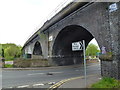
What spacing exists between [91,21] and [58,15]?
6093mm

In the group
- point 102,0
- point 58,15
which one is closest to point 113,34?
point 102,0

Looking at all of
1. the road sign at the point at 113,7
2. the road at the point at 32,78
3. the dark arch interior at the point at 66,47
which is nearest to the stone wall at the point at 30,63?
the dark arch interior at the point at 66,47

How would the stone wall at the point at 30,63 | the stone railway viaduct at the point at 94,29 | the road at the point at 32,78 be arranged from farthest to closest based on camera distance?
the stone wall at the point at 30,63 → the stone railway viaduct at the point at 94,29 → the road at the point at 32,78

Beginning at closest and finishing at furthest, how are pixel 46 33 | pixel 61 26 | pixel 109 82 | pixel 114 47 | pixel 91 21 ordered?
pixel 109 82
pixel 114 47
pixel 91 21
pixel 61 26
pixel 46 33

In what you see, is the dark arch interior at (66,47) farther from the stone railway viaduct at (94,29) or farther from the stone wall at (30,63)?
the stone wall at (30,63)

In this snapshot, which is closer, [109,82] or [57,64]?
[109,82]


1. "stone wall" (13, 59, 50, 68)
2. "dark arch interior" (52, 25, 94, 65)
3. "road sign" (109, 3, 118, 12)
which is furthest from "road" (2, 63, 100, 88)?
"dark arch interior" (52, 25, 94, 65)

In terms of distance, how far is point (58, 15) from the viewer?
53.7 feet

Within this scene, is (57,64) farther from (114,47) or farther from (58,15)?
(114,47)

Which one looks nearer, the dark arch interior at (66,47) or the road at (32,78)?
the road at (32,78)

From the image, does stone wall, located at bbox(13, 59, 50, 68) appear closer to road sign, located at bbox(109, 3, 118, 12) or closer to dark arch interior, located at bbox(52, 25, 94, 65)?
dark arch interior, located at bbox(52, 25, 94, 65)

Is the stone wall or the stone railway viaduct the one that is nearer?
the stone railway viaduct

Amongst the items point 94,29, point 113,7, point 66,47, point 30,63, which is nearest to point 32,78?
point 94,29

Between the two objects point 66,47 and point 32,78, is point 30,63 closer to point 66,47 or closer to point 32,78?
point 66,47
